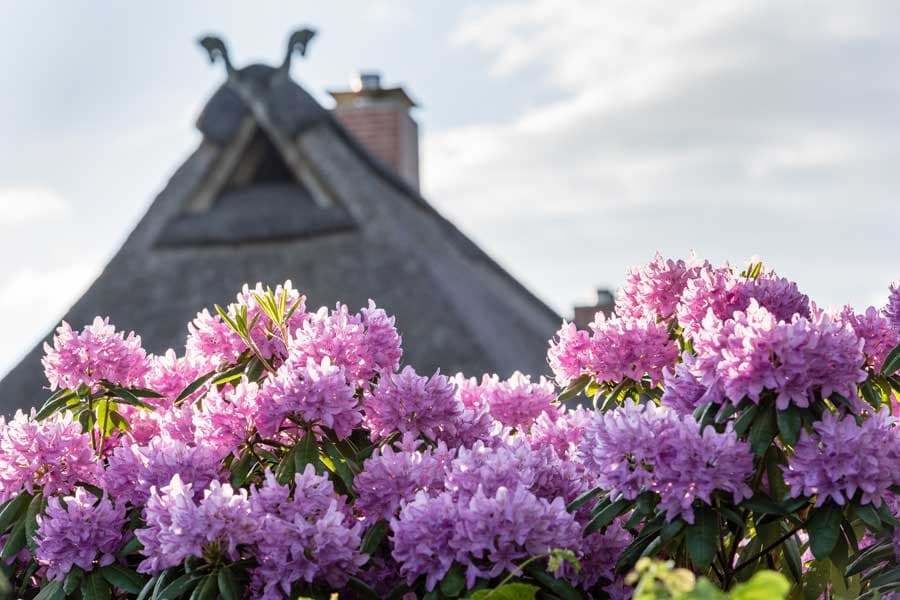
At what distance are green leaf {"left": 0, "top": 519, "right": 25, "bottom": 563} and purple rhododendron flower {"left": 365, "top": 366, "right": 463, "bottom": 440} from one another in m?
0.96

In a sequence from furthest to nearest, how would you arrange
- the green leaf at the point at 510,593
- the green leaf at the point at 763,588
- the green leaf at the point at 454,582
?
the green leaf at the point at 454,582, the green leaf at the point at 510,593, the green leaf at the point at 763,588

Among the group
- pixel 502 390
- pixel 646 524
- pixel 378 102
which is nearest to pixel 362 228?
pixel 378 102

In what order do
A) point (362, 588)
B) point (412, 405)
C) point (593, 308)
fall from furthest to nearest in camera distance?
point (593, 308) < point (412, 405) < point (362, 588)

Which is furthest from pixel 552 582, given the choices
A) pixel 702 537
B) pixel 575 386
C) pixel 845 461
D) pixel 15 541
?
pixel 15 541

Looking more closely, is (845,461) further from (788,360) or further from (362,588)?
(362,588)

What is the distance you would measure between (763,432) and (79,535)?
64.7 inches

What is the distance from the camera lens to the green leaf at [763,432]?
3.03m

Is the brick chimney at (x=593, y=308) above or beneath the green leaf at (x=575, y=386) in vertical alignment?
above

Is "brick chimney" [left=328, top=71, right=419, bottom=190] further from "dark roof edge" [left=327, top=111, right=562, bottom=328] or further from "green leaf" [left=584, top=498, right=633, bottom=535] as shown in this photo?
"green leaf" [left=584, top=498, right=633, bottom=535]

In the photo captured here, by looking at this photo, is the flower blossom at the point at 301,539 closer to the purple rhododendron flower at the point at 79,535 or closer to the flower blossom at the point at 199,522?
the flower blossom at the point at 199,522

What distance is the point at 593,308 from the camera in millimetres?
16297

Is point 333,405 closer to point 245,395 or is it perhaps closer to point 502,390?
point 245,395

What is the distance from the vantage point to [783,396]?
3000 mm

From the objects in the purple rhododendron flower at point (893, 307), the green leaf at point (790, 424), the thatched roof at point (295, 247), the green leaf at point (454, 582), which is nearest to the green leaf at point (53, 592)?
the green leaf at point (454, 582)
